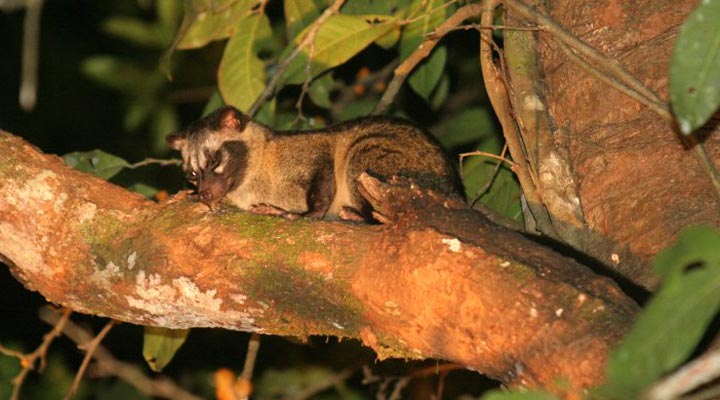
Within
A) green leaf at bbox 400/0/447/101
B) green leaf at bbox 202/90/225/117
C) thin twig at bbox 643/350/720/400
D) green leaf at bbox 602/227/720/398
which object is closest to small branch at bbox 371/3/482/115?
green leaf at bbox 400/0/447/101

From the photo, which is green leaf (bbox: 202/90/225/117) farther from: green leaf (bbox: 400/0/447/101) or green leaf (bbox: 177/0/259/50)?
green leaf (bbox: 400/0/447/101)

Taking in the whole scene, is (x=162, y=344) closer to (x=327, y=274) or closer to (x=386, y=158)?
(x=386, y=158)

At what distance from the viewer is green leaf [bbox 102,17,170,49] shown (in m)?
6.80

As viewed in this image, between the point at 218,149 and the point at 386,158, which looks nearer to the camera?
the point at 386,158

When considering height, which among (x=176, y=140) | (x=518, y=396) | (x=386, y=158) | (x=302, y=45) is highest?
(x=302, y=45)

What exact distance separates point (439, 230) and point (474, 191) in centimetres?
222

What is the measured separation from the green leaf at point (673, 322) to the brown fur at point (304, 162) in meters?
2.94

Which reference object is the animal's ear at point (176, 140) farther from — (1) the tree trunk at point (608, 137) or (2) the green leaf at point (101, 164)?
(1) the tree trunk at point (608, 137)

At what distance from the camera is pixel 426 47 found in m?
4.83

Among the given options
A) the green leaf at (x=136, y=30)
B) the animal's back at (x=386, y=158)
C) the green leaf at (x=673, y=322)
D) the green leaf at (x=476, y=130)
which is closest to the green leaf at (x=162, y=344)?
the animal's back at (x=386, y=158)

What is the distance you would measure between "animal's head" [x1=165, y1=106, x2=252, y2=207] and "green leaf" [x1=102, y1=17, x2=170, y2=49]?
1.49 m

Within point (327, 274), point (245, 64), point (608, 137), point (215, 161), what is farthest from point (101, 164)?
point (608, 137)

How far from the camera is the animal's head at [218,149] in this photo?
5.38 m

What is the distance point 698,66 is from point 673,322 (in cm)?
67
